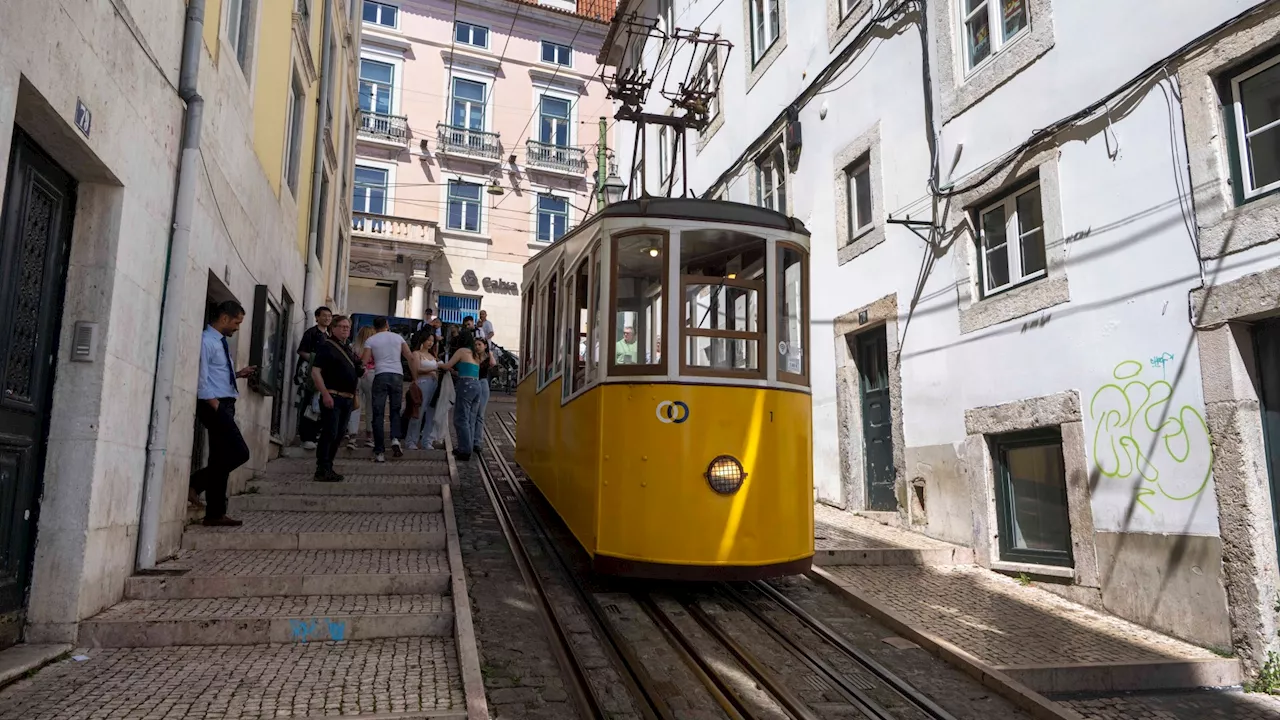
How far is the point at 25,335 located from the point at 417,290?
22.8 metres

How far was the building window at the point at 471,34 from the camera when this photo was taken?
29.1 m

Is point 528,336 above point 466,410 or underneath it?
above

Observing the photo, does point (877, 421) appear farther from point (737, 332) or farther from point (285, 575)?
point (285, 575)

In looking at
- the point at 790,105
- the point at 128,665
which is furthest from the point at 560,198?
the point at 128,665

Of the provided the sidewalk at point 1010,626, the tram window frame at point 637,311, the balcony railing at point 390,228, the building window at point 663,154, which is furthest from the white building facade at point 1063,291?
the balcony railing at point 390,228

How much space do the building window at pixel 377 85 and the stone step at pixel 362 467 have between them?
68.0ft

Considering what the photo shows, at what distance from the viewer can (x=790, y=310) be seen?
6.19m

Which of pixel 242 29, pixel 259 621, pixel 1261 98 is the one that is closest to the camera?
pixel 259 621

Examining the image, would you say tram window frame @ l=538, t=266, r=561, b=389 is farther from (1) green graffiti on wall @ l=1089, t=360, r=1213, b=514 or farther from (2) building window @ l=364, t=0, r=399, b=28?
(2) building window @ l=364, t=0, r=399, b=28

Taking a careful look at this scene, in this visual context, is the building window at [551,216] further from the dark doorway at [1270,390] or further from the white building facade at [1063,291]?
the dark doorway at [1270,390]

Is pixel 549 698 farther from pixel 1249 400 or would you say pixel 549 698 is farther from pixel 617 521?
pixel 1249 400

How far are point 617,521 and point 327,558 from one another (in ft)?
7.42

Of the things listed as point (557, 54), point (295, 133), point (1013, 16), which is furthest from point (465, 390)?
point (557, 54)

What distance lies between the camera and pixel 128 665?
4.29 meters
